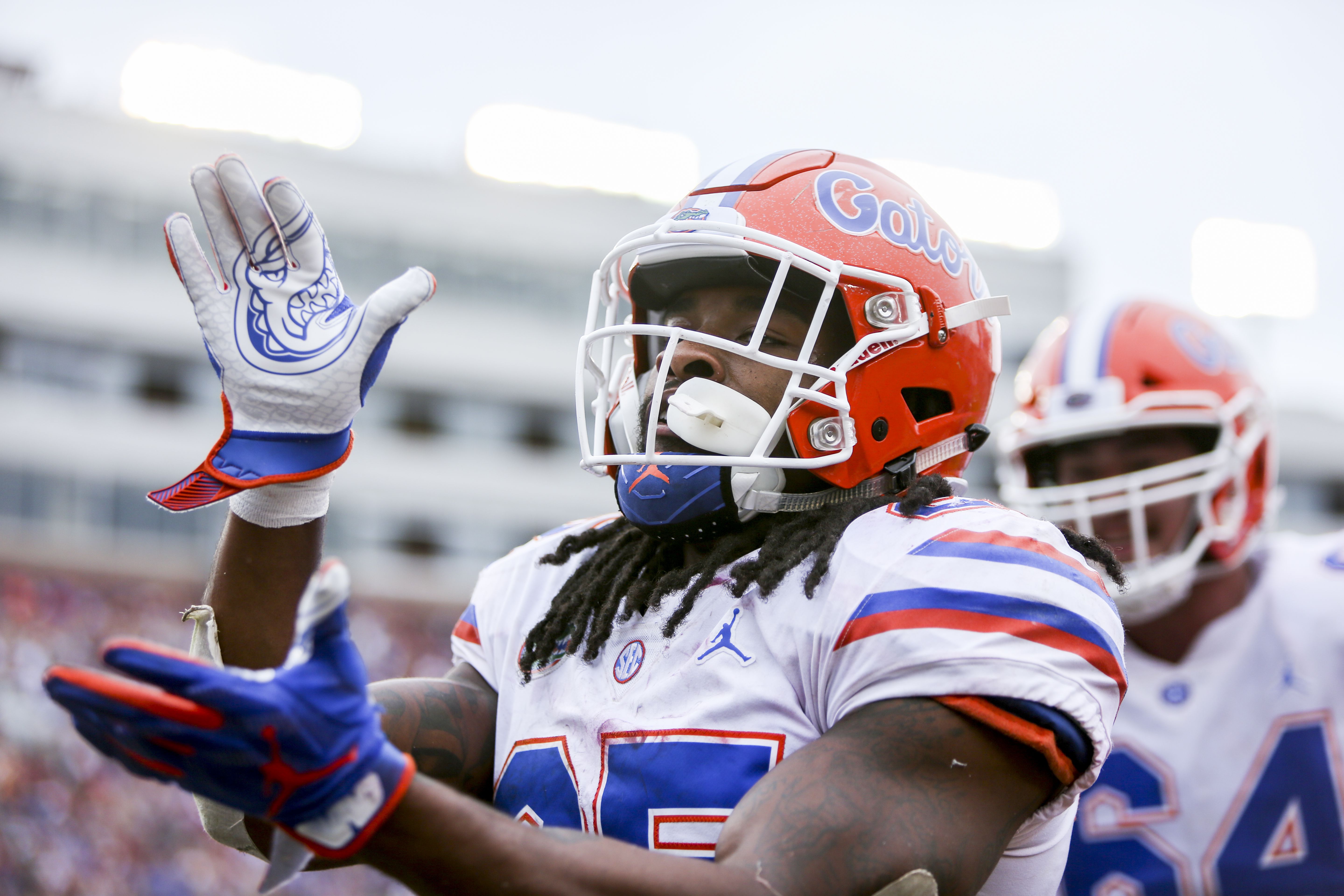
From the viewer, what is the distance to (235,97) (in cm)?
2458

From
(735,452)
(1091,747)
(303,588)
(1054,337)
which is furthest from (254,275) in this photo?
(1054,337)

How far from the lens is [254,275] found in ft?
6.67

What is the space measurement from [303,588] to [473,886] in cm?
81

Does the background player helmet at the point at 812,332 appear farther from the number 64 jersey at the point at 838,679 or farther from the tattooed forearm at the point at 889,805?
the tattooed forearm at the point at 889,805

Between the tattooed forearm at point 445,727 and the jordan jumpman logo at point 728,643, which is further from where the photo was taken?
the tattooed forearm at point 445,727

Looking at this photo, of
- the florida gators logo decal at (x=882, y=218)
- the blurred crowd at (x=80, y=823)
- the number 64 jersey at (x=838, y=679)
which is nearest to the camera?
the number 64 jersey at (x=838, y=679)

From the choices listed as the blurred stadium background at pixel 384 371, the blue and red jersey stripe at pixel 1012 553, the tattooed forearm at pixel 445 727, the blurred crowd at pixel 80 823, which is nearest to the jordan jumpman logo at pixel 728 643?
the blue and red jersey stripe at pixel 1012 553

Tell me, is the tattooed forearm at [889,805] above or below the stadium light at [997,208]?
below

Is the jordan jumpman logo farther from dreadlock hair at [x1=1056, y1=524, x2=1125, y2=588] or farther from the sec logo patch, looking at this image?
dreadlock hair at [x1=1056, y1=524, x2=1125, y2=588]

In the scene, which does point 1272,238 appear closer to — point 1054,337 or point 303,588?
point 1054,337

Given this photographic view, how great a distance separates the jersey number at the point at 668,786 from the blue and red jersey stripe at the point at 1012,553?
0.38 meters

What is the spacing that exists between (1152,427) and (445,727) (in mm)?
2618

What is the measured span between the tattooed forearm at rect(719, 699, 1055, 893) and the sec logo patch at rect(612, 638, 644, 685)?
0.37 metres

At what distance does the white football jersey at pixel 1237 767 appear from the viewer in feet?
10.9
